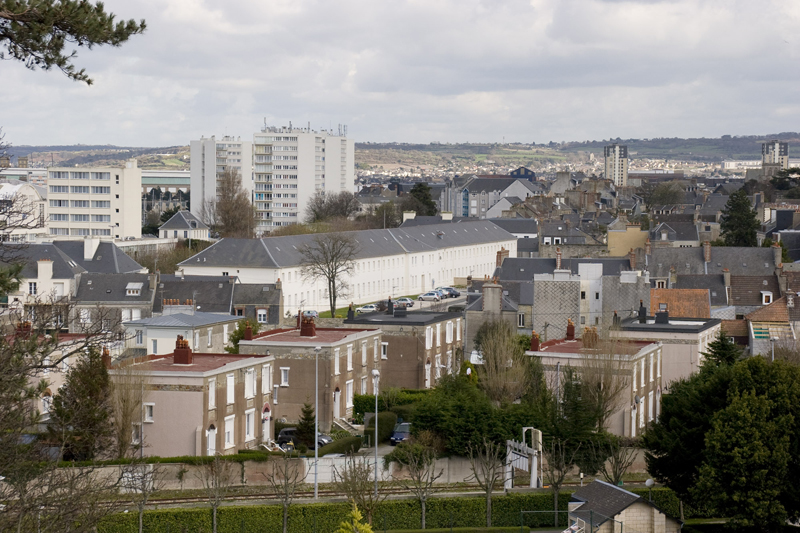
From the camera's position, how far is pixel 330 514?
3231 centimetres

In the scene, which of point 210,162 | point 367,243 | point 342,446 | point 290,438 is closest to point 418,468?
point 342,446

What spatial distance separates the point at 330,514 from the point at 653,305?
29674mm

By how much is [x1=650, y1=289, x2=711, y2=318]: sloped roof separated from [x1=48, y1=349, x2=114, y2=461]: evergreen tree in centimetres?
3150

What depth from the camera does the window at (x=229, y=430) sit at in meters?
36.8

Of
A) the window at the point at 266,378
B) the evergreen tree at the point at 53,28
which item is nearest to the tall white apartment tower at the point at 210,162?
the window at the point at 266,378

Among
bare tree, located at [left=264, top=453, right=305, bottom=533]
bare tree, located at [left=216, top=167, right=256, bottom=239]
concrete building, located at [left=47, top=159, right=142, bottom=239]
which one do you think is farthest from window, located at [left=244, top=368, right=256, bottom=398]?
concrete building, located at [left=47, top=159, right=142, bottom=239]

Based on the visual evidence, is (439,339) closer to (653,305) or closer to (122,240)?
(653,305)

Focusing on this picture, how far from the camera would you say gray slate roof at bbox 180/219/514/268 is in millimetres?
80125

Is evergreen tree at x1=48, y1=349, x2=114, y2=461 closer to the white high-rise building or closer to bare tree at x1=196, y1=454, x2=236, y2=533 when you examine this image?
bare tree at x1=196, y1=454, x2=236, y2=533

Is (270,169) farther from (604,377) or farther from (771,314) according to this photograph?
(604,377)

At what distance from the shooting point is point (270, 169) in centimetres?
16338

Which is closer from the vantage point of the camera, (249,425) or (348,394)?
(249,425)

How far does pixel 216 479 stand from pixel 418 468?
608cm

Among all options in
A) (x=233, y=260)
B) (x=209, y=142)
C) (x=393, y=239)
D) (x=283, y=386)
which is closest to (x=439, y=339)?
(x=283, y=386)
